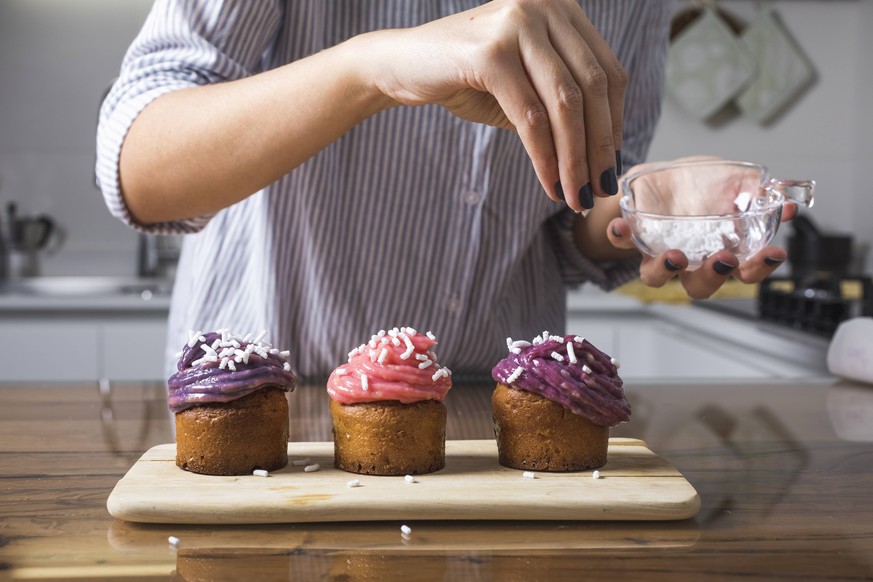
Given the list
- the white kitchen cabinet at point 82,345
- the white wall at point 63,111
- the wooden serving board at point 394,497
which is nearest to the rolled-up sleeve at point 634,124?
the wooden serving board at point 394,497

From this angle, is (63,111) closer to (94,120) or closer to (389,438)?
(94,120)

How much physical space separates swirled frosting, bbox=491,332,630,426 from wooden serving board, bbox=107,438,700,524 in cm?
7

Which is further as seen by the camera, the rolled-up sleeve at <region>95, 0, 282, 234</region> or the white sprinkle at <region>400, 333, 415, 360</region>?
the rolled-up sleeve at <region>95, 0, 282, 234</region>

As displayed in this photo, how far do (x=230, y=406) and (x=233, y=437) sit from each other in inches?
1.6

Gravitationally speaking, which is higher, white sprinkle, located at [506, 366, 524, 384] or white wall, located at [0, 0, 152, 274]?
white wall, located at [0, 0, 152, 274]

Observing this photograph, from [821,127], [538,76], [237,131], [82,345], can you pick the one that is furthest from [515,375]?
[821,127]

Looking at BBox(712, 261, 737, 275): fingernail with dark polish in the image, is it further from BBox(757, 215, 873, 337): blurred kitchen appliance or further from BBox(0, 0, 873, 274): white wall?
BBox(0, 0, 873, 274): white wall

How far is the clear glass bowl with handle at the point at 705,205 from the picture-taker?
1.06 meters

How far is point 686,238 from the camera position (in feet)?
3.53

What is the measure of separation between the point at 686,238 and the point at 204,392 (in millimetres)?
552

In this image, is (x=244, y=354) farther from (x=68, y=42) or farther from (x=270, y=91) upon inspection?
(x=68, y=42)

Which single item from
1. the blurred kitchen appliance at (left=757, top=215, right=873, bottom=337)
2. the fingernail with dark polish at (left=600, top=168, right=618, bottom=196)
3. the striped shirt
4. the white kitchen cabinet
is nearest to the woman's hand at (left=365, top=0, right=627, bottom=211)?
the fingernail with dark polish at (left=600, top=168, right=618, bottom=196)

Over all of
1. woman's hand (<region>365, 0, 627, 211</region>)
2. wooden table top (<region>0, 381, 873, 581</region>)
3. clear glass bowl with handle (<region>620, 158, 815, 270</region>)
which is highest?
woman's hand (<region>365, 0, 627, 211</region>)

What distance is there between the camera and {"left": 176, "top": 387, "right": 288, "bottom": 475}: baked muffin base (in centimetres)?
87
